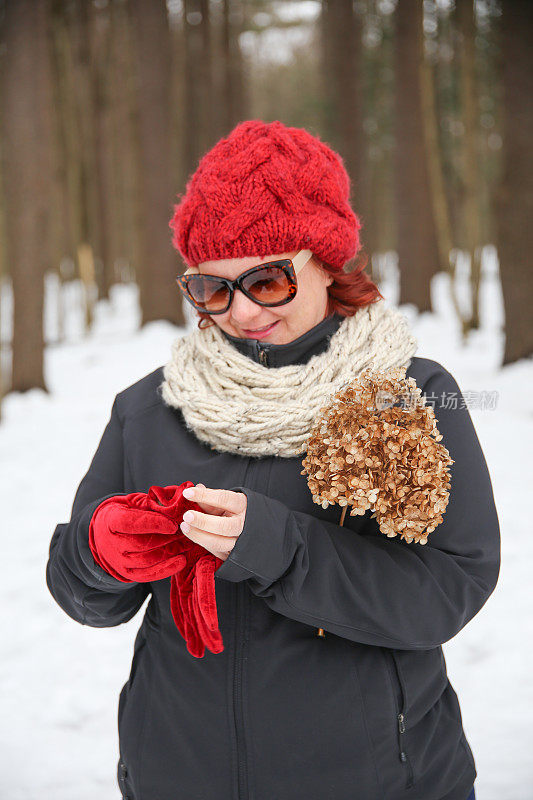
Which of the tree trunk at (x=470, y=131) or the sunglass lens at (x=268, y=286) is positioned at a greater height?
the tree trunk at (x=470, y=131)

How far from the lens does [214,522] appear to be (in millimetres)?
1223

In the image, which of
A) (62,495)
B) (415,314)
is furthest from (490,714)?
(415,314)

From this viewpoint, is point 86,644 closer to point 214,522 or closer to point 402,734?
point 402,734

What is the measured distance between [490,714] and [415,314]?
9810 mm

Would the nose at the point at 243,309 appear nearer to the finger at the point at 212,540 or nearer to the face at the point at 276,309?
the face at the point at 276,309

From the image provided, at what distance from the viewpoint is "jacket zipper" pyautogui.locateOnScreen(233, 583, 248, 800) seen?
1.42 metres

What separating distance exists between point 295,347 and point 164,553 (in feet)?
1.79

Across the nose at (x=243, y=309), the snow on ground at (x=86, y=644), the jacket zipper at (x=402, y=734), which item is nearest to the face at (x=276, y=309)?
the nose at (x=243, y=309)

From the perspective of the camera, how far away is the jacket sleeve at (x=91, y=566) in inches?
56.1

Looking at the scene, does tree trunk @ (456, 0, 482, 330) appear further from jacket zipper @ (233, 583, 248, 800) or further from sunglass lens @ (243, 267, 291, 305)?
jacket zipper @ (233, 583, 248, 800)

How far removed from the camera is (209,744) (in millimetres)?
1447

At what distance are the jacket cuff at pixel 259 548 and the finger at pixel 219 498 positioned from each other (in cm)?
2

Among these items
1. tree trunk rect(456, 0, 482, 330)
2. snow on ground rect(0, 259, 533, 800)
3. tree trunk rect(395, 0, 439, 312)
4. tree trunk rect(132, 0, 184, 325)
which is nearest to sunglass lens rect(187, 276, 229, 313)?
snow on ground rect(0, 259, 533, 800)

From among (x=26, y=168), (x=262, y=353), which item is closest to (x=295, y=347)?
(x=262, y=353)
